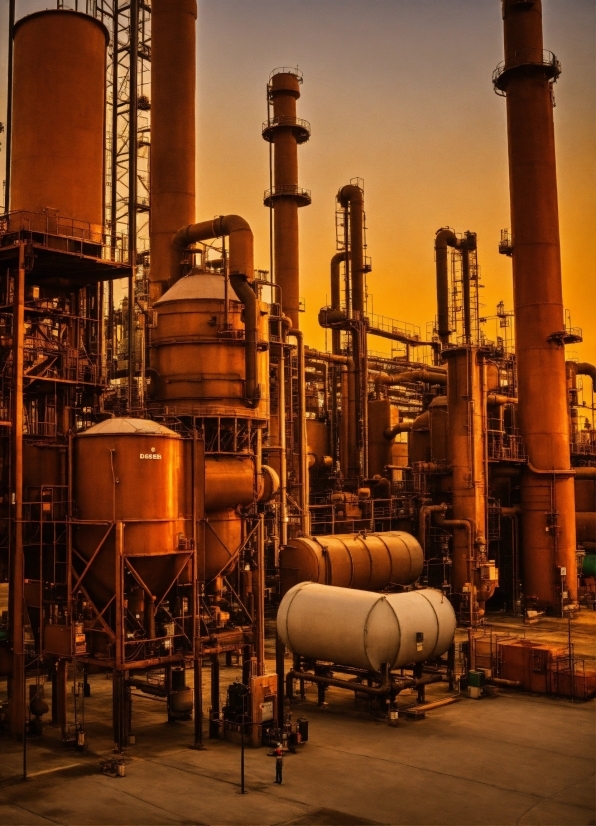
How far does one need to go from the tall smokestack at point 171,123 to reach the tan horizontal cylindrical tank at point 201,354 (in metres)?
11.2

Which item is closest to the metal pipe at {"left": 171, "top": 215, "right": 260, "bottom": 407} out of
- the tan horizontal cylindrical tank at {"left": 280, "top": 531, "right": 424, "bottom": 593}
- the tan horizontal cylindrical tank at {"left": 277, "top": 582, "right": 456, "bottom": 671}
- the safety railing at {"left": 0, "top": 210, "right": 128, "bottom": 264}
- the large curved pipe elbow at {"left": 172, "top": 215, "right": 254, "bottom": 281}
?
the large curved pipe elbow at {"left": 172, "top": 215, "right": 254, "bottom": 281}

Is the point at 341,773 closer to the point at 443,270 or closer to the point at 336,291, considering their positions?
the point at 336,291

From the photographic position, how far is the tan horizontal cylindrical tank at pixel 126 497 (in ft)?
72.3

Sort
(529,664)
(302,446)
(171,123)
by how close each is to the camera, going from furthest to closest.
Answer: (302,446), (171,123), (529,664)

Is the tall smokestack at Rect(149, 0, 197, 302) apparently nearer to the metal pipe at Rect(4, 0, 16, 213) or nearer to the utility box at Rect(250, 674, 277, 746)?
the metal pipe at Rect(4, 0, 16, 213)

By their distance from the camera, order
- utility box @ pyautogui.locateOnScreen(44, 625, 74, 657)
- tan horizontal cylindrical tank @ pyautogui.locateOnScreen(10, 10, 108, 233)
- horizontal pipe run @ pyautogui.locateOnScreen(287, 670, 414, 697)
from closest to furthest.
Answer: utility box @ pyautogui.locateOnScreen(44, 625, 74, 657), horizontal pipe run @ pyautogui.locateOnScreen(287, 670, 414, 697), tan horizontal cylindrical tank @ pyautogui.locateOnScreen(10, 10, 108, 233)

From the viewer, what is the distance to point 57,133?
26.2 meters

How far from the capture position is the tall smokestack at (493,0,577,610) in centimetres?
4484

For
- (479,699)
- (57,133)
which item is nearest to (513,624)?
(479,699)

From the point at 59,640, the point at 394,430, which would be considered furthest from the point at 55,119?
the point at 394,430

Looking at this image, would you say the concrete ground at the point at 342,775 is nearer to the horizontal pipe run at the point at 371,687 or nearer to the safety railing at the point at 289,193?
the horizontal pipe run at the point at 371,687

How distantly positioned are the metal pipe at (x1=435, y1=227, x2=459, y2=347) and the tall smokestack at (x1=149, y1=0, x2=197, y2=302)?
2317 centimetres

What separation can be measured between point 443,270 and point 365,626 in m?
39.9

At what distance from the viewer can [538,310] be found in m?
45.3
